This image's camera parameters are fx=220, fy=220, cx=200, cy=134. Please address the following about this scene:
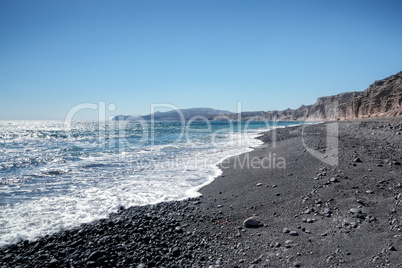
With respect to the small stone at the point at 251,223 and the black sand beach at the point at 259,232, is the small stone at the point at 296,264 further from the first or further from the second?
the small stone at the point at 251,223

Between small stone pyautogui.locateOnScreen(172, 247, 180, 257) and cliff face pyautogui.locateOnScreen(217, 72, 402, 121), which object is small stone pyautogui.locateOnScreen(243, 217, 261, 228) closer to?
small stone pyautogui.locateOnScreen(172, 247, 180, 257)

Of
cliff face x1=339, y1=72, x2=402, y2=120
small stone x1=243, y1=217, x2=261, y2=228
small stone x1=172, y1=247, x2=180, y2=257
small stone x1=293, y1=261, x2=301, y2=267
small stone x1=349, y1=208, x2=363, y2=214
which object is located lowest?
small stone x1=172, y1=247, x2=180, y2=257

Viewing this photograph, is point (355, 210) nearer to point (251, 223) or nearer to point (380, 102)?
point (251, 223)

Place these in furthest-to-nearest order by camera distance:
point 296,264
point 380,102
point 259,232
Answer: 1. point 380,102
2. point 259,232
3. point 296,264

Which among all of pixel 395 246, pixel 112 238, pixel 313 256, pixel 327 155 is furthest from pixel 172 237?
pixel 327 155

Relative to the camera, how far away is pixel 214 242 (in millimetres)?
4312

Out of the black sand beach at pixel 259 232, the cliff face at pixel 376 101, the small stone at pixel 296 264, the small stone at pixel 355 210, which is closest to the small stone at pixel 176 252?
the black sand beach at pixel 259 232

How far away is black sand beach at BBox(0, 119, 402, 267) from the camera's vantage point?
3.54 metres

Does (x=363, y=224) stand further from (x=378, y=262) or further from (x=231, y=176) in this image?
(x=231, y=176)

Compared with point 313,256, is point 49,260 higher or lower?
lower

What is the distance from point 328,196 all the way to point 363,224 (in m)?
1.46

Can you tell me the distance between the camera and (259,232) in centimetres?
450

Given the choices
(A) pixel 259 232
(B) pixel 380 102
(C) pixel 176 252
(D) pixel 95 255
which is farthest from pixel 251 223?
(B) pixel 380 102

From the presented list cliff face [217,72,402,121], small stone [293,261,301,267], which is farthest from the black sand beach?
cliff face [217,72,402,121]
